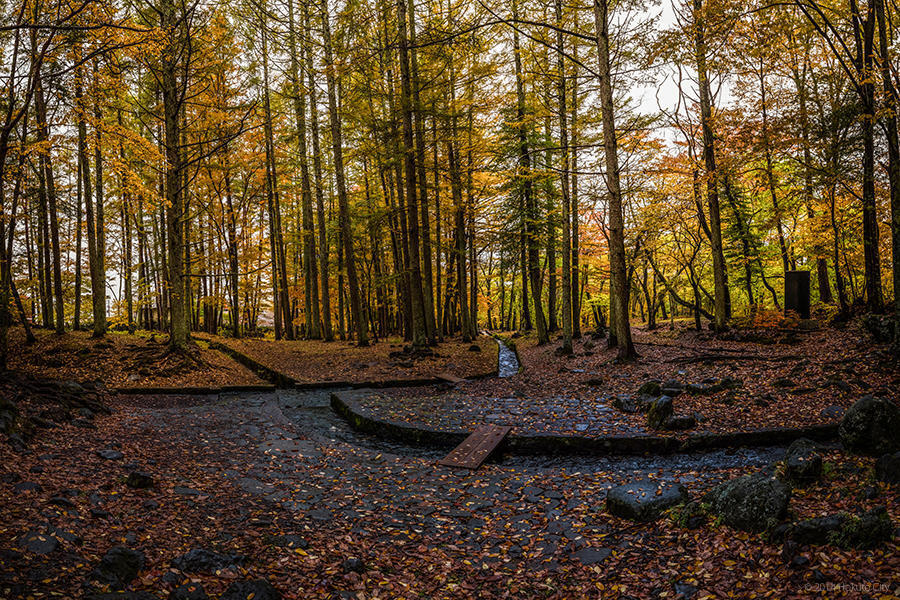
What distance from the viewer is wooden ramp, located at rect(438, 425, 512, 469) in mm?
6201

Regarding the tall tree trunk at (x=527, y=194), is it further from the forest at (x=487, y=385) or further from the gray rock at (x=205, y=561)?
the gray rock at (x=205, y=561)

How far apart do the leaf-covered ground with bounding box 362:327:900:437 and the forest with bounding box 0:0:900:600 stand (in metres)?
0.08

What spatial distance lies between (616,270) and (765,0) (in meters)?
5.47

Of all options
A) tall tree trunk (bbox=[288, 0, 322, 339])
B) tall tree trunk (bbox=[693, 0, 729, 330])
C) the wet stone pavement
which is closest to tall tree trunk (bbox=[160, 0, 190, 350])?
the wet stone pavement

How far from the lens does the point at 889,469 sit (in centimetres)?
391

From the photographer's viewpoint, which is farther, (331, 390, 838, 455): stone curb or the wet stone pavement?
(331, 390, 838, 455): stone curb

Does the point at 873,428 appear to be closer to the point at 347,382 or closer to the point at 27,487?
the point at 27,487

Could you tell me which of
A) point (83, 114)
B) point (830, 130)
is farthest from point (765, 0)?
point (83, 114)

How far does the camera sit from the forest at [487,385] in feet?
11.8

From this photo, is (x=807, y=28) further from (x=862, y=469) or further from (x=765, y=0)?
(x=862, y=469)

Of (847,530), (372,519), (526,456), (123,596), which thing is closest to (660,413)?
(526,456)

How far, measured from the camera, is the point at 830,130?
10547 mm

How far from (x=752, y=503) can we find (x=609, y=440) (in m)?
2.46

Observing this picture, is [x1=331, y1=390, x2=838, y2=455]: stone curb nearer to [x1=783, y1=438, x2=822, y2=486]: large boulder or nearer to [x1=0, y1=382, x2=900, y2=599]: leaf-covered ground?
[x1=0, y1=382, x2=900, y2=599]: leaf-covered ground
